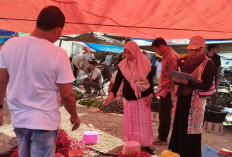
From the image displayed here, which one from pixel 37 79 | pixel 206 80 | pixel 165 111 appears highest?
pixel 206 80

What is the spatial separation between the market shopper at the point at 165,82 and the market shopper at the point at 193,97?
0.67 meters

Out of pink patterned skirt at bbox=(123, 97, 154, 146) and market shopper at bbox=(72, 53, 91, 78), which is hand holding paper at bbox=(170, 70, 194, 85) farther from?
market shopper at bbox=(72, 53, 91, 78)

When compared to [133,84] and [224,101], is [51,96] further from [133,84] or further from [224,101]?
[224,101]

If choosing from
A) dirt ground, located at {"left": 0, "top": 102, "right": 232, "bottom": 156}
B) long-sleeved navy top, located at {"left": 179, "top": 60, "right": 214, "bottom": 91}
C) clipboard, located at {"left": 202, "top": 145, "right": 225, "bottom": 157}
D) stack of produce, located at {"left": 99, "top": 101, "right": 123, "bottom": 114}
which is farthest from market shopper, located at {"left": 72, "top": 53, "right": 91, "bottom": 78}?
clipboard, located at {"left": 202, "top": 145, "right": 225, "bottom": 157}

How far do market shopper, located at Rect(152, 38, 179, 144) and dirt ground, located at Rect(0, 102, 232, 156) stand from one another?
1.08 feet

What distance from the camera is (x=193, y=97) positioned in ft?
8.70

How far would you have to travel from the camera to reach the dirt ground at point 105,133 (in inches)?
142

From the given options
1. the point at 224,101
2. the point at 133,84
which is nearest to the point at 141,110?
the point at 133,84

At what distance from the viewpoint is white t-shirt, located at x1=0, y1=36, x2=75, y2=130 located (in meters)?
1.38

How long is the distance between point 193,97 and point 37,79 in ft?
6.40

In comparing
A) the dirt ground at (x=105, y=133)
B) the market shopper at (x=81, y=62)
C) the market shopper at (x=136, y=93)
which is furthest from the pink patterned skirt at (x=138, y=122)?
the market shopper at (x=81, y=62)

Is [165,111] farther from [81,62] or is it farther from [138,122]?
[81,62]

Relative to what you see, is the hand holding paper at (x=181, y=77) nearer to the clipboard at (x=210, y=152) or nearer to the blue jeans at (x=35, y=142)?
the clipboard at (x=210, y=152)

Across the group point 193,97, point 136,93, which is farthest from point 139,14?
point 193,97
